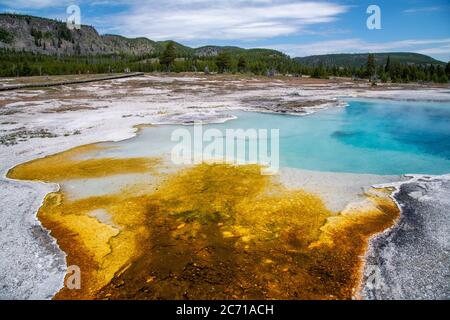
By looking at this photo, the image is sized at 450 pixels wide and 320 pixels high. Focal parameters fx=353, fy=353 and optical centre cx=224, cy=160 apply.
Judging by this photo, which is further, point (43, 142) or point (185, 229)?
A: point (43, 142)

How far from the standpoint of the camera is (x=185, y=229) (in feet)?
31.3

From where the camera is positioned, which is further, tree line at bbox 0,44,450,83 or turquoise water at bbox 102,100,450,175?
tree line at bbox 0,44,450,83

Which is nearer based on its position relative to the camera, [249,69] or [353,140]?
[353,140]

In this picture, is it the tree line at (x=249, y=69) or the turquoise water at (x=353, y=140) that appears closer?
the turquoise water at (x=353, y=140)

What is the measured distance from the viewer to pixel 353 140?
75.0 feet

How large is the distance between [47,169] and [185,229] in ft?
28.1

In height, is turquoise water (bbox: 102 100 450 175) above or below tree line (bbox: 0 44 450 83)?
below

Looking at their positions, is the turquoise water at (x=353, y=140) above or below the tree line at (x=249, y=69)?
below

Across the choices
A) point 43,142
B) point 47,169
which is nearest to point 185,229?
point 47,169

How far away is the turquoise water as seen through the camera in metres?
16.8

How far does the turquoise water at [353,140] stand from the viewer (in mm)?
16844

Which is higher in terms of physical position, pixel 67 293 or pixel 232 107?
pixel 232 107

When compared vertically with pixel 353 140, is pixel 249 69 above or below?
above
